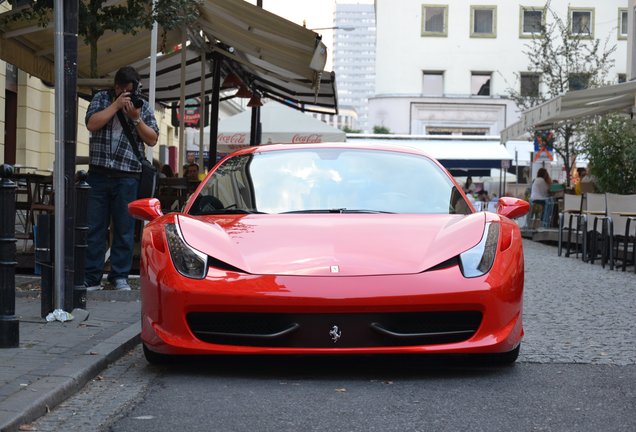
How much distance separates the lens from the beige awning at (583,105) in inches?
714

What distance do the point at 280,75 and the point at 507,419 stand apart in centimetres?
1131

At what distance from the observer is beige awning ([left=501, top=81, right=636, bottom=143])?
18.1 meters

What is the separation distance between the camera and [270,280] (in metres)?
5.09

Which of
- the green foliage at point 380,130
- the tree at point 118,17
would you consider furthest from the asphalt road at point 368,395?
the green foliage at point 380,130

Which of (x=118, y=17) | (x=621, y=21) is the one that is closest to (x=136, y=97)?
(x=118, y=17)

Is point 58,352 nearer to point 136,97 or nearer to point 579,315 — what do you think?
point 136,97

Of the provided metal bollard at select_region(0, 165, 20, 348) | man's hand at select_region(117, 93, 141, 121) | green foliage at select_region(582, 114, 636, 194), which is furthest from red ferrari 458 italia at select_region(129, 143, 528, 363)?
green foliage at select_region(582, 114, 636, 194)

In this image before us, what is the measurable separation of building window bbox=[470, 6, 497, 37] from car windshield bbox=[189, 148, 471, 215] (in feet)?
184

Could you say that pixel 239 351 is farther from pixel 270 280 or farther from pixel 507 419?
pixel 507 419

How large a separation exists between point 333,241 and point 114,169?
3.35 metres

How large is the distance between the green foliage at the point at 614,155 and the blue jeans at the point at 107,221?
431 inches

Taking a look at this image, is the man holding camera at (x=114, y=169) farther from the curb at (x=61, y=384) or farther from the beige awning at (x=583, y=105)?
the beige awning at (x=583, y=105)

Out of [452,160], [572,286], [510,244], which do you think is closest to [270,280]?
[510,244]

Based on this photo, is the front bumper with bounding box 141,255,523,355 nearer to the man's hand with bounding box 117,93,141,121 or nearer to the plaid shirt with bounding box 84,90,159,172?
the man's hand with bounding box 117,93,141,121
